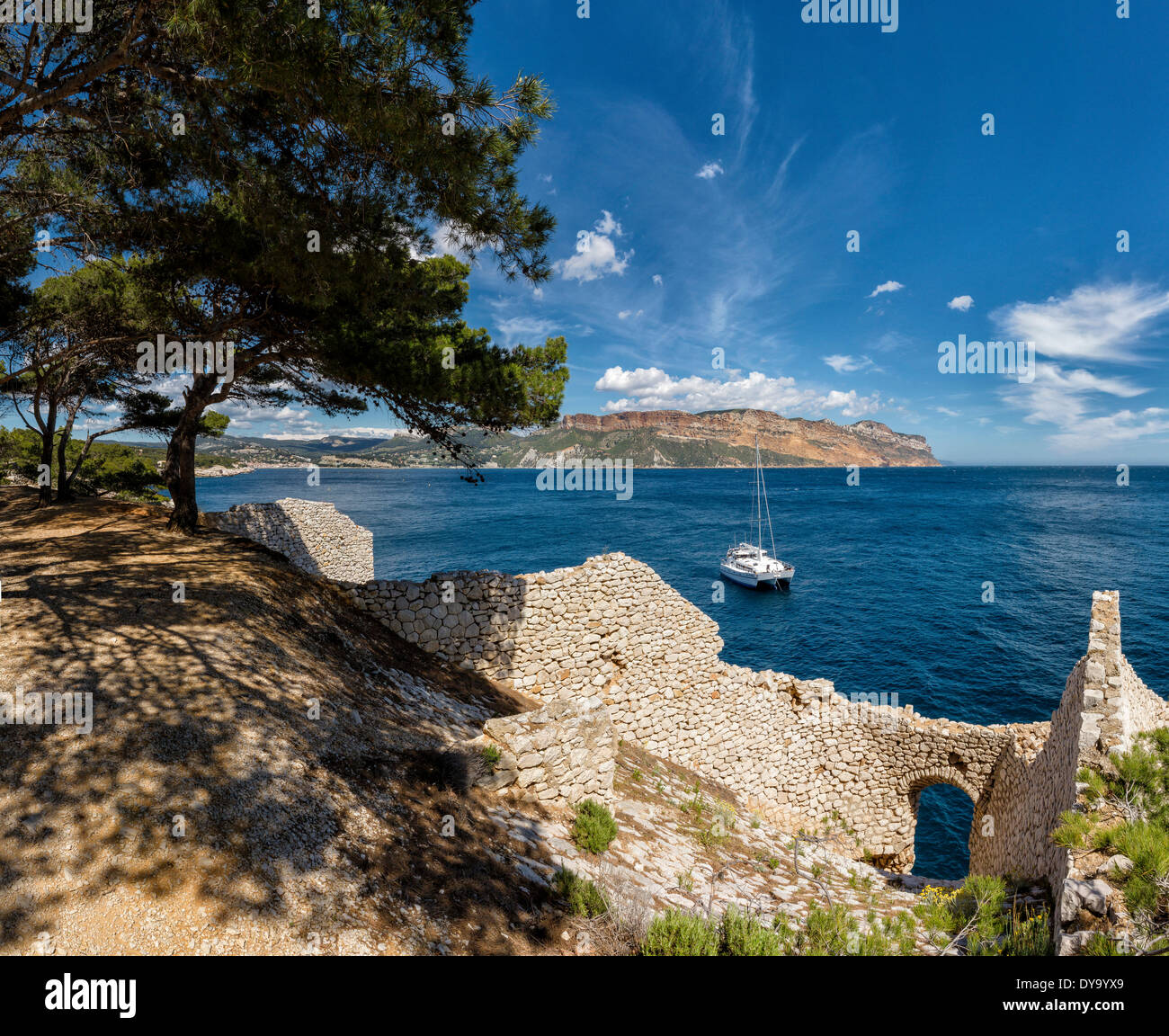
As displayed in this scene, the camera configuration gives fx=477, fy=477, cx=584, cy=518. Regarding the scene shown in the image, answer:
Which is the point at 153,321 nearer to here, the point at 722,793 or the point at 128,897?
the point at 128,897

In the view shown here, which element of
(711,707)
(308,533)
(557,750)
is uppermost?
(308,533)

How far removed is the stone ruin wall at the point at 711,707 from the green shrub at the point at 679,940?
18.4 feet

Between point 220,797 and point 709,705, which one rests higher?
point 220,797

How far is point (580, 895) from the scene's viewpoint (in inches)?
160

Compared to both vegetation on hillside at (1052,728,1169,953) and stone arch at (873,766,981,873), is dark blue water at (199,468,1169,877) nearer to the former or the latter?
stone arch at (873,766,981,873)

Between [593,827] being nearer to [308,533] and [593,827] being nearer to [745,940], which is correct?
[745,940]

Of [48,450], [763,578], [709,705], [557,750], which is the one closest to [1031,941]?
[557,750]

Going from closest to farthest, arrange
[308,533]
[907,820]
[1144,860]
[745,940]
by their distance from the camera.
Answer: [745,940]
[1144,860]
[907,820]
[308,533]

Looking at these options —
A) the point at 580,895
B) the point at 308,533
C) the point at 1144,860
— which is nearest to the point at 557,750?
the point at 580,895

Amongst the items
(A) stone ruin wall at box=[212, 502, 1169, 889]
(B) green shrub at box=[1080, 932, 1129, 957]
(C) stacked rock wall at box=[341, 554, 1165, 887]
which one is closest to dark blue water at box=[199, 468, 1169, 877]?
(C) stacked rock wall at box=[341, 554, 1165, 887]

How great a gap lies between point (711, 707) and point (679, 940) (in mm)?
8748

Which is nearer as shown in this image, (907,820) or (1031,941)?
(1031,941)

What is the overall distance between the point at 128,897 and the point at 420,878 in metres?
1.74

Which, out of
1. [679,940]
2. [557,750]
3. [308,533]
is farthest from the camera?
[308,533]
